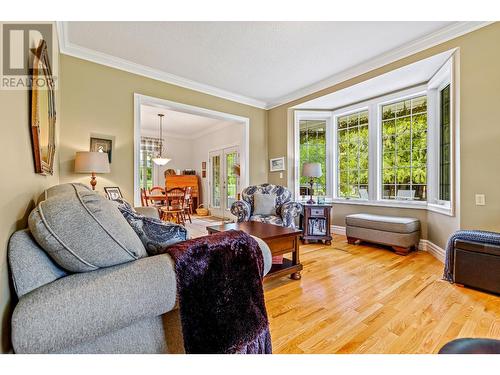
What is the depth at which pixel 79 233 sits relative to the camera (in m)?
0.83

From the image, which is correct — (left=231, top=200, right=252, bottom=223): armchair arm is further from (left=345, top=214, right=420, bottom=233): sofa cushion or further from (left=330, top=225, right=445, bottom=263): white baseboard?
(left=330, top=225, right=445, bottom=263): white baseboard

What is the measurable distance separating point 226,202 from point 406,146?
450 centimetres

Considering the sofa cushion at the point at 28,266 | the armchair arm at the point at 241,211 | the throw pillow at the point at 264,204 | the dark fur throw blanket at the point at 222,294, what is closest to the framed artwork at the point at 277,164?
the throw pillow at the point at 264,204

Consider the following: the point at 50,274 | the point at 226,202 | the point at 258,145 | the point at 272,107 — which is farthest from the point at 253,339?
the point at 226,202

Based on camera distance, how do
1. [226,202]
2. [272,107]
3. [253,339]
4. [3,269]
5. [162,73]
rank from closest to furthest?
[3,269], [253,339], [162,73], [272,107], [226,202]

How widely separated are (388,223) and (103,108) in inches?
163

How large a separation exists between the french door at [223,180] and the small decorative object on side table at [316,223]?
2903mm

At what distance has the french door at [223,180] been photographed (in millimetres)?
6484

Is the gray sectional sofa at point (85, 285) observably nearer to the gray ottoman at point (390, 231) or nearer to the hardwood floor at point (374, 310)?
the hardwood floor at point (374, 310)

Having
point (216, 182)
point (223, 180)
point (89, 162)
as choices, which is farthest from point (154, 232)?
point (216, 182)

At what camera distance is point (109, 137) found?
10.3ft

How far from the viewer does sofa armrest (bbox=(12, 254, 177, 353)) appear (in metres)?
0.69

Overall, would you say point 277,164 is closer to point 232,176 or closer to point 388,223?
point 232,176
